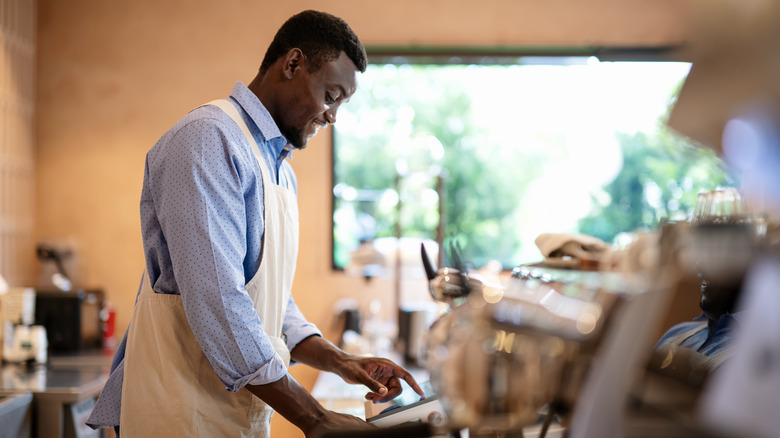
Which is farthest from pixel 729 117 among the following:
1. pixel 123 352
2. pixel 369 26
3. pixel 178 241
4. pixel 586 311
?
pixel 369 26

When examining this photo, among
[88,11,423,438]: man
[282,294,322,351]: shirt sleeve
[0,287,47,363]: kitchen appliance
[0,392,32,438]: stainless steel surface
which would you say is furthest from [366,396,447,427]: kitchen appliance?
[0,287,47,363]: kitchen appliance

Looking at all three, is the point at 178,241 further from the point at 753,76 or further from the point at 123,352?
the point at 753,76

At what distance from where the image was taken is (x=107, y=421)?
1203 millimetres

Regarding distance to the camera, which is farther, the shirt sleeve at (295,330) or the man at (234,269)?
the shirt sleeve at (295,330)

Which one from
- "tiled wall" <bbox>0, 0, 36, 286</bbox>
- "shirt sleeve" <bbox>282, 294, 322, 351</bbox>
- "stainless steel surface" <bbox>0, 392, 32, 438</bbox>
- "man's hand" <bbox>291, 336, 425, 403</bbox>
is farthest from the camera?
"tiled wall" <bbox>0, 0, 36, 286</bbox>

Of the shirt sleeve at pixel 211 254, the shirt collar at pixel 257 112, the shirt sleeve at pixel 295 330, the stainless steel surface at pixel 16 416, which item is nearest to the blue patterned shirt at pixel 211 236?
the shirt sleeve at pixel 211 254

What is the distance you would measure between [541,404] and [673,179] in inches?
125

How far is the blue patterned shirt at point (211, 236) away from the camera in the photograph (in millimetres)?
989

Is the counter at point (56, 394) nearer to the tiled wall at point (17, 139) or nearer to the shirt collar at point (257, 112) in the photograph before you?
the tiled wall at point (17, 139)

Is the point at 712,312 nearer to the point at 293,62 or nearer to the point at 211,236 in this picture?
the point at 211,236

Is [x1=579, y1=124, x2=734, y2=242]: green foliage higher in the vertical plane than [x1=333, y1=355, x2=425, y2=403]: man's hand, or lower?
higher

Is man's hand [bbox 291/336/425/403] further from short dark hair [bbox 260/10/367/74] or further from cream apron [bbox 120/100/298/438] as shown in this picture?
short dark hair [bbox 260/10/367/74]

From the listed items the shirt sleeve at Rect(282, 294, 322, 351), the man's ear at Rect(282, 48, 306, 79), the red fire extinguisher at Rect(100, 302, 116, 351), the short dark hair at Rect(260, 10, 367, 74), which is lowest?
the red fire extinguisher at Rect(100, 302, 116, 351)

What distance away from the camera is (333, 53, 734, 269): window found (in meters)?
3.33
